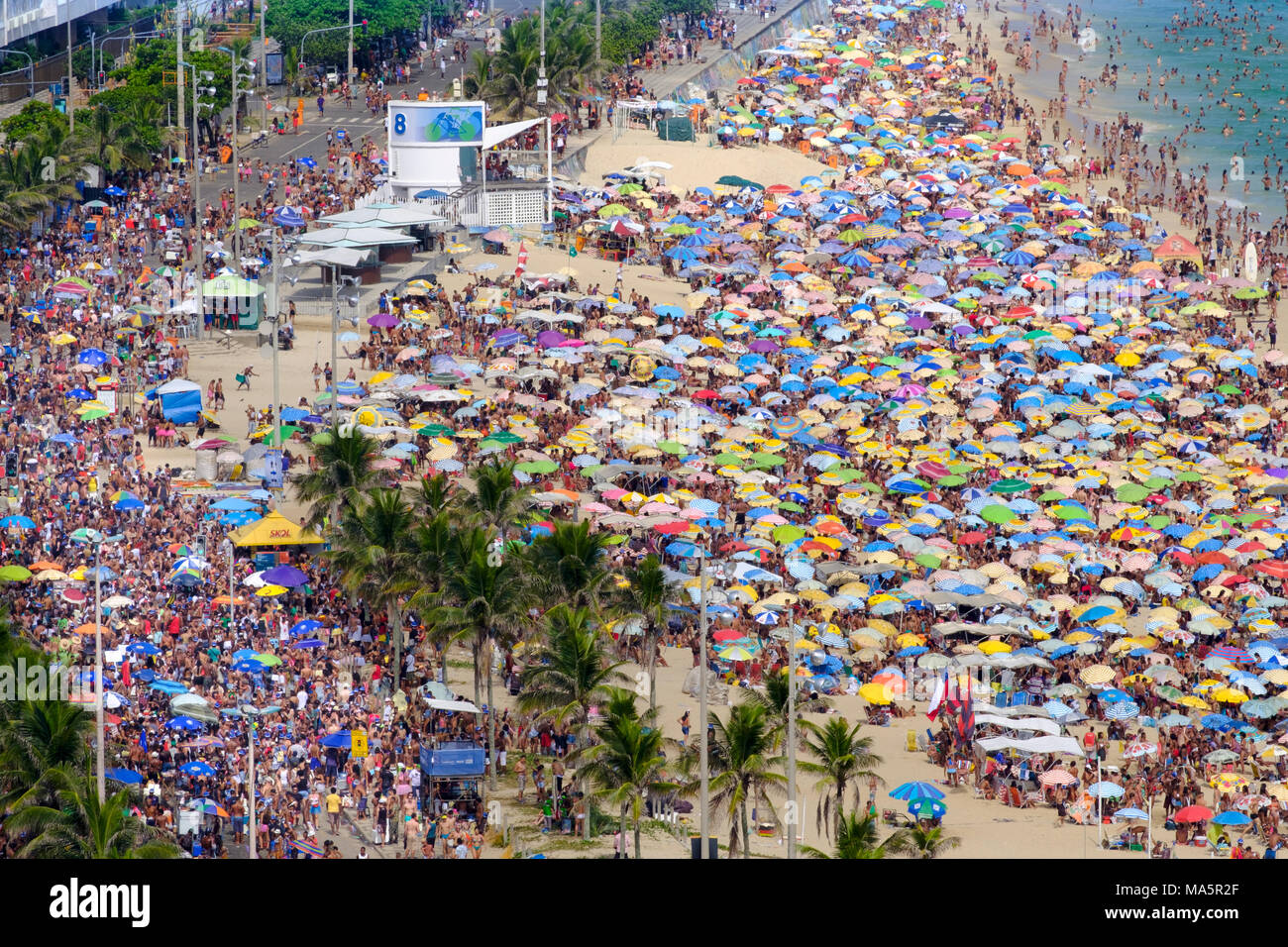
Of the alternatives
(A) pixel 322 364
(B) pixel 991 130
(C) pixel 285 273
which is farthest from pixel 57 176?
(B) pixel 991 130

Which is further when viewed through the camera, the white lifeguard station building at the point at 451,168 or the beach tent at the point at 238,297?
the white lifeguard station building at the point at 451,168

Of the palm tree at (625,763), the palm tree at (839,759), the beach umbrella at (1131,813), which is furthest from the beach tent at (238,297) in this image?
the beach umbrella at (1131,813)

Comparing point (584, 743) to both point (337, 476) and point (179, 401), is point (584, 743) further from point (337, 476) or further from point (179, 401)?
point (179, 401)

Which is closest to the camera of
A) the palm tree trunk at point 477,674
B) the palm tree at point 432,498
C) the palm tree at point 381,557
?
the palm tree trunk at point 477,674

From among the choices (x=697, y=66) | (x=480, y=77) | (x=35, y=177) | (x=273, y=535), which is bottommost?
(x=273, y=535)

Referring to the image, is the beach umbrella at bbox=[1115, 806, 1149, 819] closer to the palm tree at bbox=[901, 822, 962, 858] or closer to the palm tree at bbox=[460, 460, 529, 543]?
the palm tree at bbox=[901, 822, 962, 858]

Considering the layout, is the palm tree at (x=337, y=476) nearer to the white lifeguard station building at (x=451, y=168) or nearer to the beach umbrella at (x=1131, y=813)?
the beach umbrella at (x=1131, y=813)

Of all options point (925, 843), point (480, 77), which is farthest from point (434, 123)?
point (925, 843)
